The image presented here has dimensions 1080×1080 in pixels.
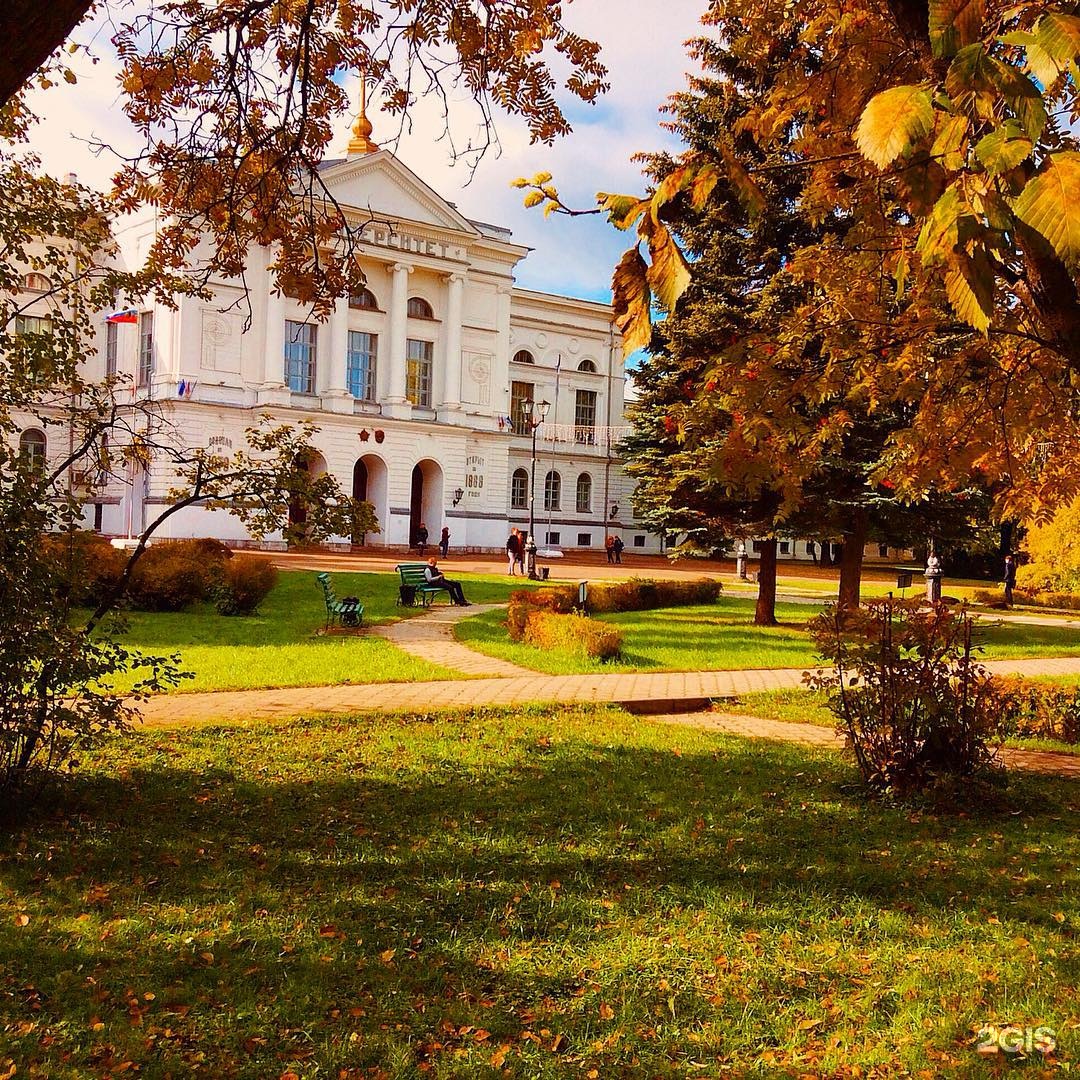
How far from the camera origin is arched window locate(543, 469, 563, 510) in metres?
50.2

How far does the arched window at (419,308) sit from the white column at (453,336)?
909 mm

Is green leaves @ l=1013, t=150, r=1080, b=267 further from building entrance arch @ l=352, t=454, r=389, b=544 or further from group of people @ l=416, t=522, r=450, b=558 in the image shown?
building entrance arch @ l=352, t=454, r=389, b=544

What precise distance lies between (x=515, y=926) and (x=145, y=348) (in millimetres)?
39905

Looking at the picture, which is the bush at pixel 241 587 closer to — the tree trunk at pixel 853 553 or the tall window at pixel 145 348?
the tree trunk at pixel 853 553

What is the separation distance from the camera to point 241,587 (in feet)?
55.1

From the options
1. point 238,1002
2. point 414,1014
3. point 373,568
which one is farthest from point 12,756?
point 373,568

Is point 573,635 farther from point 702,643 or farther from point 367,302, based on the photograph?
point 367,302

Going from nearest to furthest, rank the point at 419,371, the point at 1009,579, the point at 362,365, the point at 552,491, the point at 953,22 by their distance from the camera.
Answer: the point at 953,22
the point at 1009,579
the point at 362,365
the point at 419,371
the point at 552,491

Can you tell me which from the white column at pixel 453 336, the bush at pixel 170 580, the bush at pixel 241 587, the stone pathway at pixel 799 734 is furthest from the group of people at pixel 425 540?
Answer: the stone pathway at pixel 799 734

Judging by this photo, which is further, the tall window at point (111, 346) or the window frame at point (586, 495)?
the window frame at point (586, 495)

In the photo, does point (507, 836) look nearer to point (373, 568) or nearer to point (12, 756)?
point (12, 756)

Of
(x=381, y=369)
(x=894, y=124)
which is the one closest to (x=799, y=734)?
(x=894, y=124)

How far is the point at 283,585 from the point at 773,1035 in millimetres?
20052

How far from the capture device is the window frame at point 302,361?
3997 centimetres
